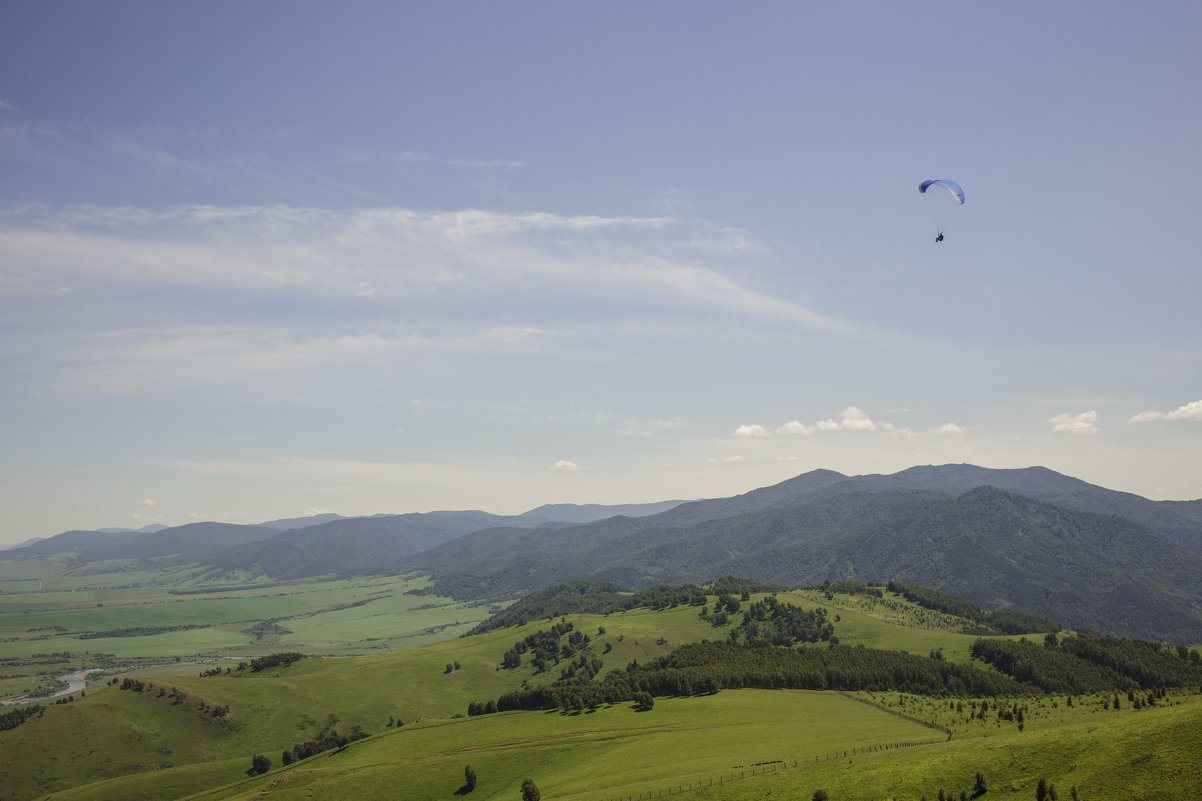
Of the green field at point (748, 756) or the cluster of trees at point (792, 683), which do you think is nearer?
the green field at point (748, 756)

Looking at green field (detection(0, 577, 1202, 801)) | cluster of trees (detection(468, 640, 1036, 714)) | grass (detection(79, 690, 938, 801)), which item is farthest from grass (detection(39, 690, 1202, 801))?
cluster of trees (detection(468, 640, 1036, 714))

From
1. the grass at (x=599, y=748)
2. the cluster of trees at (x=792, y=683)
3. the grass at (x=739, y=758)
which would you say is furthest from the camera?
the cluster of trees at (x=792, y=683)

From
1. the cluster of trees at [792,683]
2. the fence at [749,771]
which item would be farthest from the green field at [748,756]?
the cluster of trees at [792,683]

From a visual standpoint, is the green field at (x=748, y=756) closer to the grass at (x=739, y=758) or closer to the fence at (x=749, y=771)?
the grass at (x=739, y=758)

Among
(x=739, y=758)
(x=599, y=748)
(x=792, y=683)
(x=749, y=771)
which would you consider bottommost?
(x=792, y=683)

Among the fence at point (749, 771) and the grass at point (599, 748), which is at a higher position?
the fence at point (749, 771)

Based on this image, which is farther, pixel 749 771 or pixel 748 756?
pixel 748 756

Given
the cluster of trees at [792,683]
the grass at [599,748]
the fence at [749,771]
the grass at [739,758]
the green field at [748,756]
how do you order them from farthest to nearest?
the cluster of trees at [792,683] < the grass at [599,748] < the fence at [749,771] < the green field at [748,756] < the grass at [739,758]

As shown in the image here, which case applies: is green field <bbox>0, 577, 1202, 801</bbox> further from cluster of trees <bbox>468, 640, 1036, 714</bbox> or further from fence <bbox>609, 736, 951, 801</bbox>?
cluster of trees <bbox>468, 640, 1036, 714</bbox>

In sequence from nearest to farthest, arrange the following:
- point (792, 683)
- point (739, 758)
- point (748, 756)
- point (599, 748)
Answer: point (739, 758) < point (748, 756) < point (599, 748) < point (792, 683)

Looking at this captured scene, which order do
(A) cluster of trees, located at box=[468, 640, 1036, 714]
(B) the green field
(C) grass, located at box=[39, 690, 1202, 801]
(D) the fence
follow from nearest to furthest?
(C) grass, located at box=[39, 690, 1202, 801], (B) the green field, (D) the fence, (A) cluster of trees, located at box=[468, 640, 1036, 714]

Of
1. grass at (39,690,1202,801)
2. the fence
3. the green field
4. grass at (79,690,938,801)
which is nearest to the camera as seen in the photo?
grass at (39,690,1202,801)

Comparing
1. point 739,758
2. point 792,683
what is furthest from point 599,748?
point 792,683

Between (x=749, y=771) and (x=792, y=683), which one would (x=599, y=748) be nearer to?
(x=749, y=771)
